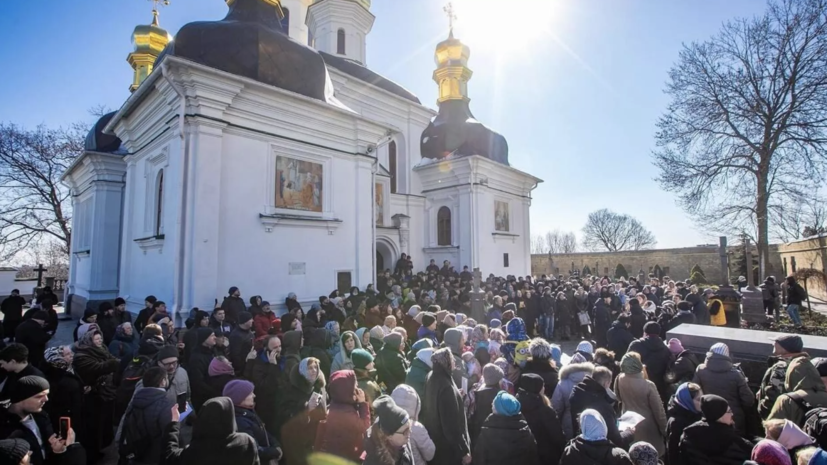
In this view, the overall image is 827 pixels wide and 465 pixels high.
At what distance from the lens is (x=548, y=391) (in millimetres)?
3814

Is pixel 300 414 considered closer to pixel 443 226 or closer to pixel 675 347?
pixel 675 347

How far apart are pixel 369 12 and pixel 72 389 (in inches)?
846

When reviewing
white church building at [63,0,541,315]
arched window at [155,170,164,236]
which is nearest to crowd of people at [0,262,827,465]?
white church building at [63,0,541,315]

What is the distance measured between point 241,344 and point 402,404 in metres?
3.52

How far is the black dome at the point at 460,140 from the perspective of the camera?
1911 centimetres

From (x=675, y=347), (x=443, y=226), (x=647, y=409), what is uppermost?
(x=443, y=226)

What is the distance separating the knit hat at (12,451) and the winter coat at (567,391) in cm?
350

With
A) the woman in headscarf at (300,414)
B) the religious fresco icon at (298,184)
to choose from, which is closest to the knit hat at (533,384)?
the woman in headscarf at (300,414)

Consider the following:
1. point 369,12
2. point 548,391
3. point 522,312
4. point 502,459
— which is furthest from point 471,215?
point 502,459

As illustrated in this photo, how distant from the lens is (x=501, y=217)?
19922 millimetres

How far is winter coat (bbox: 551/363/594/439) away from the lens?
3.48 meters

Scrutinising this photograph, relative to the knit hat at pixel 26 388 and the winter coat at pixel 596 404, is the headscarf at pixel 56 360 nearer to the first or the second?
the knit hat at pixel 26 388

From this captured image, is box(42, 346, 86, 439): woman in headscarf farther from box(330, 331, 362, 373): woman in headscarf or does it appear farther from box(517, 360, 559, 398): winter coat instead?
box(517, 360, 559, 398): winter coat

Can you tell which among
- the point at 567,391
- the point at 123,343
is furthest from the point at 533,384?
the point at 123,343
